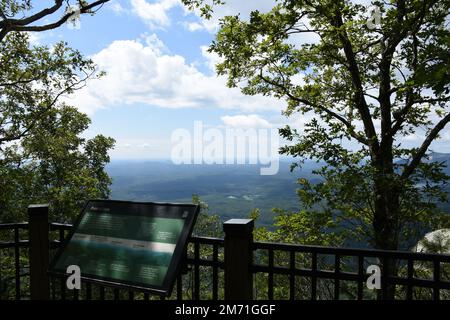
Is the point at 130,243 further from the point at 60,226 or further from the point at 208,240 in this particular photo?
the point at 60,226

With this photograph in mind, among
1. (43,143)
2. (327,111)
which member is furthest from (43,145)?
(327,111)

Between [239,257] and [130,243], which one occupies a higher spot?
[130,243]

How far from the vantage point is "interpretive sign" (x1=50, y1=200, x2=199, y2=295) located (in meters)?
3.54

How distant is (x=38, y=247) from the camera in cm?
465

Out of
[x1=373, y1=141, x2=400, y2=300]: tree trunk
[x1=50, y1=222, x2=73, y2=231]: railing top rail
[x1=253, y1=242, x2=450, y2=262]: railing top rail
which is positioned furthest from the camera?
[x1=373, y1=141, x2=400, y2=300]: tree trunk

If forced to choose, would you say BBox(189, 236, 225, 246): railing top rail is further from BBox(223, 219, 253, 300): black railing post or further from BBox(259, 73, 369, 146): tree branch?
BBox(259, 73, 369, 146): tree branch

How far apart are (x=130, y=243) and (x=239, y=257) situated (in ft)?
3.86

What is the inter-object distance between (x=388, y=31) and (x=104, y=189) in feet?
74.9

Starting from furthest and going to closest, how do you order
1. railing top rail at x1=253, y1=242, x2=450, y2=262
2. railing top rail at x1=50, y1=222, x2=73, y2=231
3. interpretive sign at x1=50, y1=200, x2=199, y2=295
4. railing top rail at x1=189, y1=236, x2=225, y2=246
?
railing top rail at x1=50, y1=222, x2=73, y2=231 → railing top rail at x1=189, y1=236, x2=225, y2=246 → interpretive sign at x1=50, y1=200, x2=199, y2=295 → railing top rail at x1=253, y1=242, x2=450, y2=262

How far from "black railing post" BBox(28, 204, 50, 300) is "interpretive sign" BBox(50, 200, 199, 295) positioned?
2.18 feet

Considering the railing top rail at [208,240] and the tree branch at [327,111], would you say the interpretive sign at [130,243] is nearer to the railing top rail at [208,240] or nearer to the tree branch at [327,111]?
the railing top rail at [208,240]

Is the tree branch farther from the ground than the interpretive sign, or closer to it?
farther from the ground

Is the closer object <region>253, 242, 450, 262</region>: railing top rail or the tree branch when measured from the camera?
<region>253, 242, 450, 262</region>: railing top rail

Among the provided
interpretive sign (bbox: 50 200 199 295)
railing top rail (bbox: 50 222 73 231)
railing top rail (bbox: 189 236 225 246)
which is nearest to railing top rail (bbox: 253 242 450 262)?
railing top rail (bbox: 189 236 225 246)
